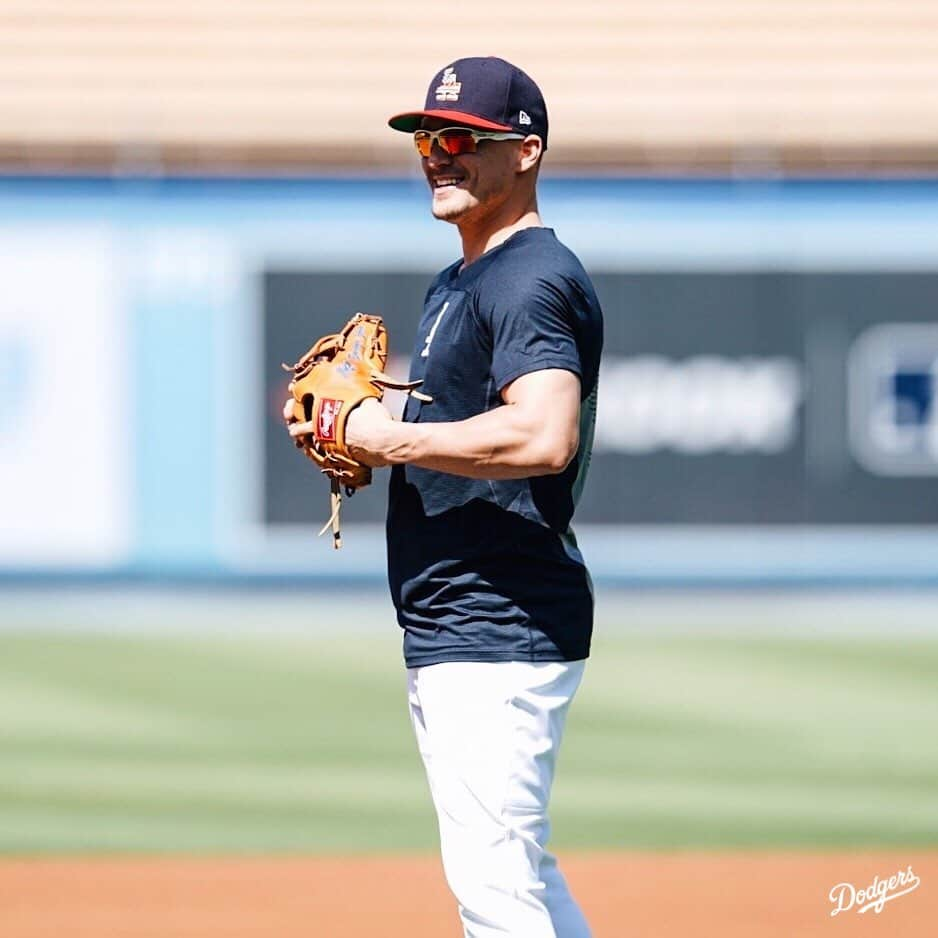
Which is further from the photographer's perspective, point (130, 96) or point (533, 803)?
point (130, 96)

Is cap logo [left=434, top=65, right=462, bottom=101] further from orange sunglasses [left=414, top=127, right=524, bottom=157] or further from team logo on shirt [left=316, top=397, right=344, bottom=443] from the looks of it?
team logo on shirt [left=316, top=397, right=344, bottom=443]

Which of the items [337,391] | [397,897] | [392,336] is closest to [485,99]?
[337,391]

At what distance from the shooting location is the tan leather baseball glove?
3.75m

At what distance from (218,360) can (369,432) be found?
10.5 m

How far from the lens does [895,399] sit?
1401 cm

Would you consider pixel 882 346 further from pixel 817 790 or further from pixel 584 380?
pixel 584 380

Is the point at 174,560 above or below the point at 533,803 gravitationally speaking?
below

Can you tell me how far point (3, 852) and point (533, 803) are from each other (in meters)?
3.25

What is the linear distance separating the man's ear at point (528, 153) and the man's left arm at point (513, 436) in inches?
19.1

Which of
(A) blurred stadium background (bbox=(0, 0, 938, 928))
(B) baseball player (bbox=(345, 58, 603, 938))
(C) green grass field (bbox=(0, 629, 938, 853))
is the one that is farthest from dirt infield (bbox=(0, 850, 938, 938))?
(A) blurred stadium background (bbox=(0, 0, 938, 928))

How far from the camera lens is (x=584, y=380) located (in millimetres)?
3676

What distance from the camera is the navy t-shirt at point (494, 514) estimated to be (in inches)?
Result: 142

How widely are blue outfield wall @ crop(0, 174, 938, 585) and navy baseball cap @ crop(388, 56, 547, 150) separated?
9.98 m

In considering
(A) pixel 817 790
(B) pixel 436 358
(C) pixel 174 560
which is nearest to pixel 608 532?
(C) pixel 174 560
